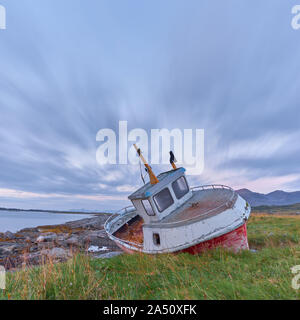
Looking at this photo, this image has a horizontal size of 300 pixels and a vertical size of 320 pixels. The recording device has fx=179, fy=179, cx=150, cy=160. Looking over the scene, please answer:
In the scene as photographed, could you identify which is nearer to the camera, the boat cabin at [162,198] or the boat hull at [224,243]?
the boat hull at [224,243]

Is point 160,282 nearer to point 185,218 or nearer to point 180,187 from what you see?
point 185,218

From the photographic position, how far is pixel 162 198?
32.9 ft

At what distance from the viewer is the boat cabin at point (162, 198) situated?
9.66m

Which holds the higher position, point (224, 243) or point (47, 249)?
point (224, 243)

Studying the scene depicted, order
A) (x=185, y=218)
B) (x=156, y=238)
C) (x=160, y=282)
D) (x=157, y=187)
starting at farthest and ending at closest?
1. (x=157, y=187)
2. (x=156, y=238)
3. (x=185, y=218)
4. (x=160, y=282)

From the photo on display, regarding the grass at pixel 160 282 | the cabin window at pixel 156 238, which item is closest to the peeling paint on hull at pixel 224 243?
the grass at pixel 160 282

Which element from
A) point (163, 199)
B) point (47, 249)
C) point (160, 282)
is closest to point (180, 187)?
point (163, 199)

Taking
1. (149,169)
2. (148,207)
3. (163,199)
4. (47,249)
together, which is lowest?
(47,249)

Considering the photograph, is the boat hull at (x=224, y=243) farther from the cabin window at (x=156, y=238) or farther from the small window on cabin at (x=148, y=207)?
the small window on cabin at (x=148, y=207)

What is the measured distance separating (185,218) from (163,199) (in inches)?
75.0

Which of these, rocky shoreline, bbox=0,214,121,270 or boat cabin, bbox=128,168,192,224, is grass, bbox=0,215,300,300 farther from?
boat cabin, bbox=128,168,192,224
